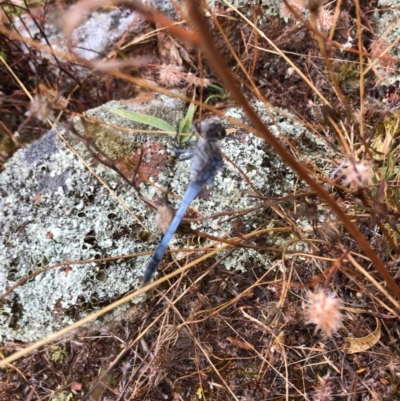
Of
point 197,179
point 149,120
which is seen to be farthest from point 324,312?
point 149,120

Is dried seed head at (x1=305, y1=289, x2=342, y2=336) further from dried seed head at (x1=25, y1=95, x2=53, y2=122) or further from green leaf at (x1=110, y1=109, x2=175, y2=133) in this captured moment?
green leaf at (x1=110, y1=109, x2=175, y2=133)

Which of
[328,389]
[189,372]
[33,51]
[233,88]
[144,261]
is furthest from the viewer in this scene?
[33,51]

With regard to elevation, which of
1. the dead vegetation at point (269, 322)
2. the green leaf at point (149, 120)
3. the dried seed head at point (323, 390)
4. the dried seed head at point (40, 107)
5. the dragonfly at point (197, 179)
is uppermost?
the dried seed head at point (40, 107)

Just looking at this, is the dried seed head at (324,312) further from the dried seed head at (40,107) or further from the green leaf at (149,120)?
the green leaf at (149,120)

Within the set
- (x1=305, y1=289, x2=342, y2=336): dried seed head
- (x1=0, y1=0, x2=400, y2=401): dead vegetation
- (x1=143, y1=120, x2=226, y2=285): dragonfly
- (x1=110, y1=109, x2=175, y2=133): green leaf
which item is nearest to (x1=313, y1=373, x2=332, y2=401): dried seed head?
(x1=0, y1=0, x2=400, y2=401): dead vegetation

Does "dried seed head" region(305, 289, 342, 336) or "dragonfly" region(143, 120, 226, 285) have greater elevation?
"dragonfly" region(143, 120, 226, 285)

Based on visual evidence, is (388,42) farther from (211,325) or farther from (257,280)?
(211,325)

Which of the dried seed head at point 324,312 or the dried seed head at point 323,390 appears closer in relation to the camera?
the dried seed head at point 324,312

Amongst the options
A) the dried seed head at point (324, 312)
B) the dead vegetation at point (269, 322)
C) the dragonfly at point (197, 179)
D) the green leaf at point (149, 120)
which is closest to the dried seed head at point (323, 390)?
the dead vegetation at point (269, 322)

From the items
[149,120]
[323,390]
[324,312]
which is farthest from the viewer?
[149,120]

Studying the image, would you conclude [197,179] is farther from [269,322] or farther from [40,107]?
[269,322]

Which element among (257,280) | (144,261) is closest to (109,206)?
(144,261)
